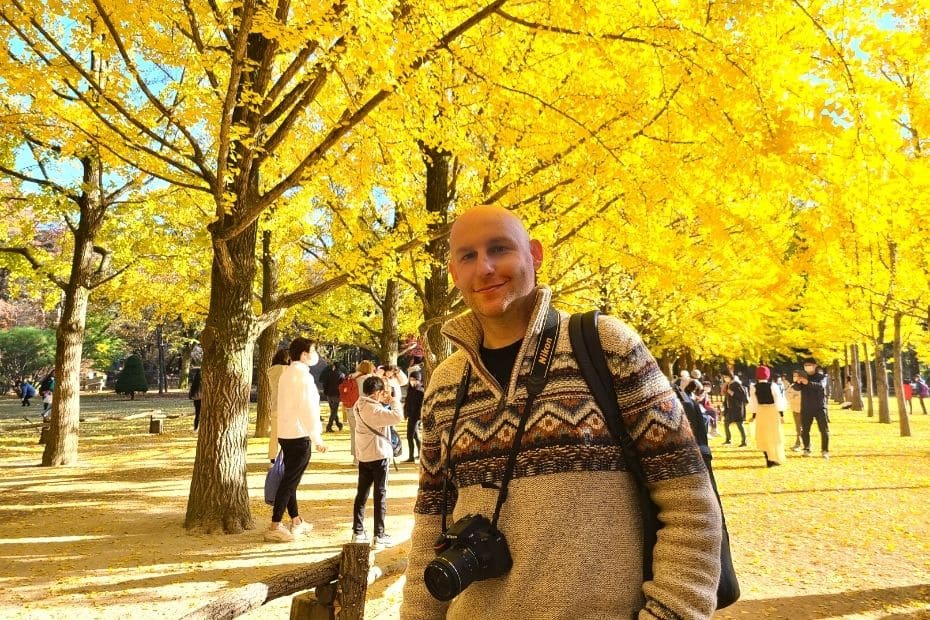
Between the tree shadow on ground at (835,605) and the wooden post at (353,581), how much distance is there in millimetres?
2900

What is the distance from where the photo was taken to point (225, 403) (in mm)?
7234

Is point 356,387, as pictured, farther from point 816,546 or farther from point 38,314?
point 38,314

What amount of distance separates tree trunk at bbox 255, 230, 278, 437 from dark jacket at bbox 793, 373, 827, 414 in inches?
434

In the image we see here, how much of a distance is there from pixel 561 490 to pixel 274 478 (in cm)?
592

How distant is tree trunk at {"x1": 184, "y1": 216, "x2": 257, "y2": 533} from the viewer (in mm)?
7137

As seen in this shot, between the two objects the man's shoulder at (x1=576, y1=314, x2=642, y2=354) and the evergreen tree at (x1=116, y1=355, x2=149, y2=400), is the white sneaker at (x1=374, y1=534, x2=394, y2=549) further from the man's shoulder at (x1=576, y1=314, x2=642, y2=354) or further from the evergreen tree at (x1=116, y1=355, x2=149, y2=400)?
the evergreen tree at (x1=116, y1=355, x2=149, y2=400)

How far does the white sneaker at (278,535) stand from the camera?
6.76 metres

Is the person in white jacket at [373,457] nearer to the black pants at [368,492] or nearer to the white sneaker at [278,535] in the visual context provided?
the black pants at [368,492]

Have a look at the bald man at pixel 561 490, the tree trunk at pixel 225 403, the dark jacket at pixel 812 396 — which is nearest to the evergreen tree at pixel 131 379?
the tree trunk at pixel 225 403

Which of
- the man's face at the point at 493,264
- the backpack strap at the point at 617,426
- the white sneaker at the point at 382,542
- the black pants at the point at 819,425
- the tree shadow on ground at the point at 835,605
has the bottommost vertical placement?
the tree shadow on ground at the point at 835,605

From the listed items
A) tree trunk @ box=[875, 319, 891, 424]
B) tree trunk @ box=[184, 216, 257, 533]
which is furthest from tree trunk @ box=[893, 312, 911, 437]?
tree trunk @ box=[184, 216, 257, 533]

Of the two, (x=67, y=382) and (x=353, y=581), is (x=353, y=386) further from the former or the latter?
(x=353, y=581)

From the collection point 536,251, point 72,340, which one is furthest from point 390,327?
point 536,251

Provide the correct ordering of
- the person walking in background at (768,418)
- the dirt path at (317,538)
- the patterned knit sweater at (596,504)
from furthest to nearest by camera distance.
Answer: the person walking in background at (768,418)
the dirt path at (317,538)
the patterned knit sweater at (596,504)
